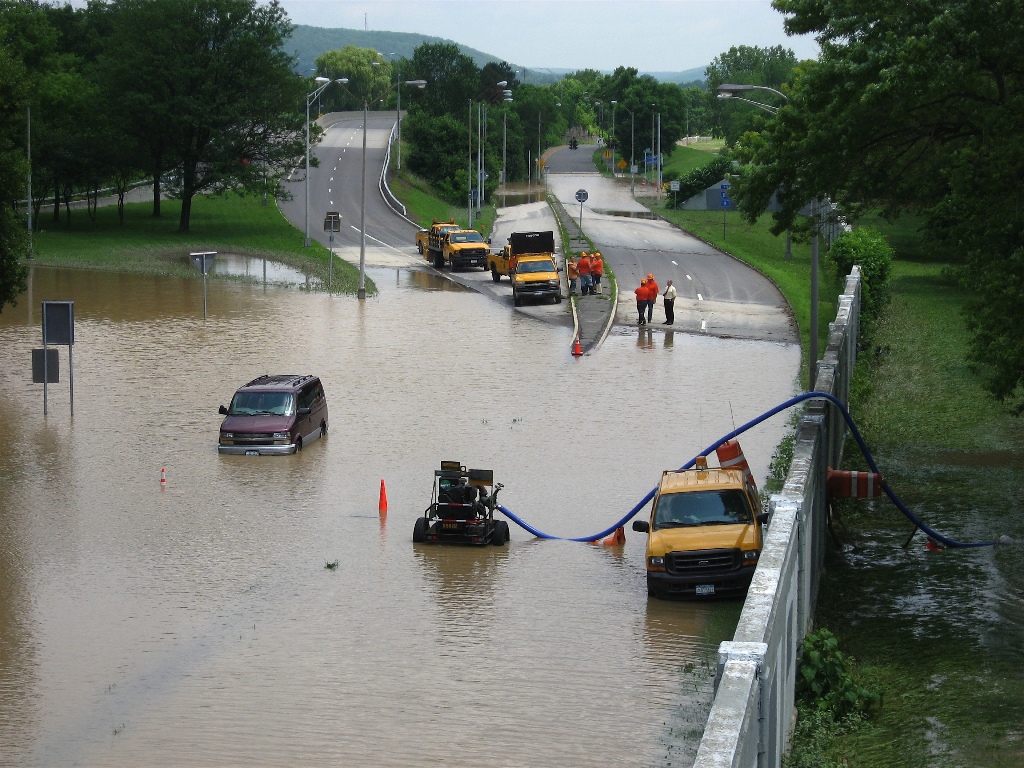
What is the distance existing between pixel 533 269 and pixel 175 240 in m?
26.9

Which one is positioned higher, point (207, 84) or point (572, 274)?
point (207, 84)

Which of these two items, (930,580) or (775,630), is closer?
(775,630)

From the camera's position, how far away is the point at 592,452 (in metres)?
27.3

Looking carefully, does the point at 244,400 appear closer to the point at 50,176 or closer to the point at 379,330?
the point at 379,330

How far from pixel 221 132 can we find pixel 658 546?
57.3 meters

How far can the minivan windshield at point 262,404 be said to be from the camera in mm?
27828

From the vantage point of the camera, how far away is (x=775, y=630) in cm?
1184

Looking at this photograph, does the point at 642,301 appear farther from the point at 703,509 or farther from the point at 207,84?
the point at 207,84

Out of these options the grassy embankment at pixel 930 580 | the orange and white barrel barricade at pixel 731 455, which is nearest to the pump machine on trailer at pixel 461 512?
the orange and white barrel barricade at pixel 731 455

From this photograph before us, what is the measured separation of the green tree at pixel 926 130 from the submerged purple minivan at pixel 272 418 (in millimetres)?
10079

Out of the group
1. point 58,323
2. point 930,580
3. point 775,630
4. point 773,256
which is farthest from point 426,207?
point 775,630

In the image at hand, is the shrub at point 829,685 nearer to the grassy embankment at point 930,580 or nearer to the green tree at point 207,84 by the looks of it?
the grassy embankment at point 930,580

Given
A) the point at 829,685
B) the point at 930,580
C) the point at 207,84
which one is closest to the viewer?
the point at 829,685

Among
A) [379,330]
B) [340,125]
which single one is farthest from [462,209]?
[379,330]
